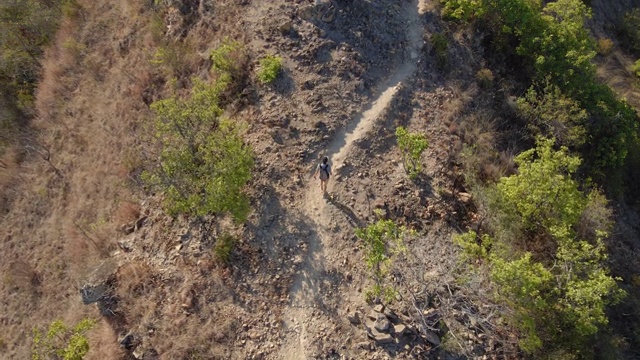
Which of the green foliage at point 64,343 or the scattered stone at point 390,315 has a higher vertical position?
the green foliage at point 64,343

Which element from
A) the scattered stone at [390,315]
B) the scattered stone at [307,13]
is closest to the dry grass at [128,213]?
the scattered stone at [307,13]

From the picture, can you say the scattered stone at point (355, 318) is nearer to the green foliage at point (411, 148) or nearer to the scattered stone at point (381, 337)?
the scattered stone at point (381, 337)

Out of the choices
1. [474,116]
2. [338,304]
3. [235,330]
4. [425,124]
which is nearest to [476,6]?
[474,116]

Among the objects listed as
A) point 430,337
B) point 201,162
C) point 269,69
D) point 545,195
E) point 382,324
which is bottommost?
point 430,337

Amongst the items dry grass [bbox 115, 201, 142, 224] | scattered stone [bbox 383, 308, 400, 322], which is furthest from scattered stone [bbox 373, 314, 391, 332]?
dry grass [bbox 115, 201, 142, 224]

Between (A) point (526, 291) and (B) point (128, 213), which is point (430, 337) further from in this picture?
(B) point (128, 213)

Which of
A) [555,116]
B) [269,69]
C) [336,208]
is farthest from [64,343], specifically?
[555,116]
